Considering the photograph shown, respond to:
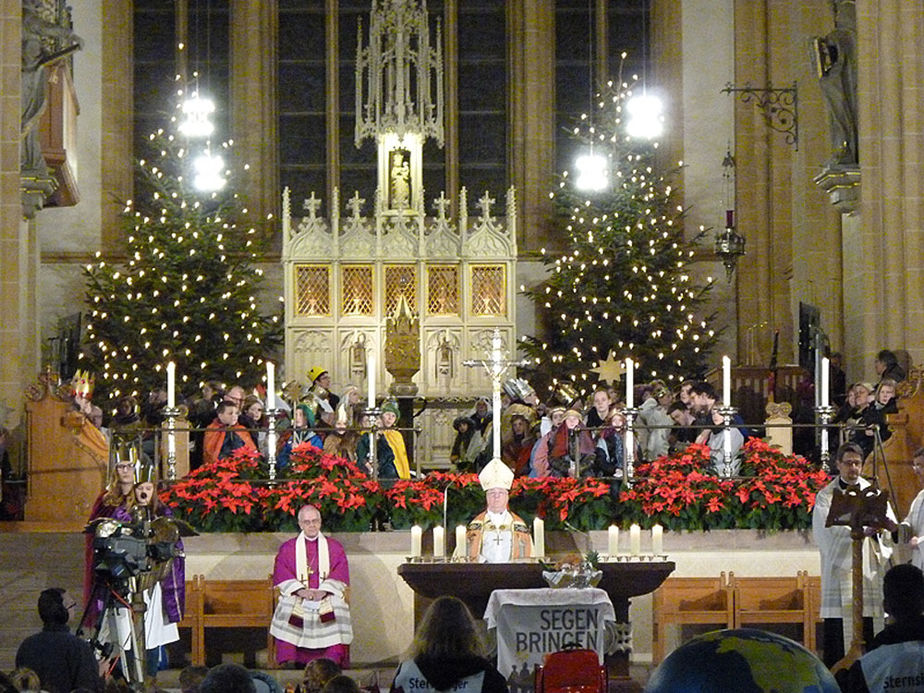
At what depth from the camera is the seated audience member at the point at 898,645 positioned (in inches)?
231

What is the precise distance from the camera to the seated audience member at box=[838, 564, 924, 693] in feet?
19.2

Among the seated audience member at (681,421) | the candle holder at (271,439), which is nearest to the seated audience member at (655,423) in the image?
the seated audience member at (681,421)

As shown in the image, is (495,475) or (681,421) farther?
(681,421)

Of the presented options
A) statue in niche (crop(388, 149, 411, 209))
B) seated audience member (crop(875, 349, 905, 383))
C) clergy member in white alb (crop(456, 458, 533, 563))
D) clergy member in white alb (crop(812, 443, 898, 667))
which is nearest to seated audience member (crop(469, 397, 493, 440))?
seated audience member (crop(875, 349, 905, 383))

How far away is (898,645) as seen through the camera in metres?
5.98

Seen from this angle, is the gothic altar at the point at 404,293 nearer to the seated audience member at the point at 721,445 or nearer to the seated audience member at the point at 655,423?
the seated audience member at the point at 655,423

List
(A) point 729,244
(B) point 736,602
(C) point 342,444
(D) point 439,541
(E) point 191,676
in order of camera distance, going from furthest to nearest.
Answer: (A) point 729,244, (C) point 342,444, (B) point 736,602, (D) point 439,541, (E) point 191,676

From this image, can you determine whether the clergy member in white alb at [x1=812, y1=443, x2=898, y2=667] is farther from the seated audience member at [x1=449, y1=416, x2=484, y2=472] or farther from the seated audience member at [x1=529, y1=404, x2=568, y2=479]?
the seated audience member at [x1=449, y1=416, x2=484, y2=472]

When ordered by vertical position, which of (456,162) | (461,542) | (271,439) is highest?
(456,162)

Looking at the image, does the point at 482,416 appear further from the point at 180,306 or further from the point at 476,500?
the point at 180,306

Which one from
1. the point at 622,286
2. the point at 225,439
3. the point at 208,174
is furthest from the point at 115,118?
the point at 225,439

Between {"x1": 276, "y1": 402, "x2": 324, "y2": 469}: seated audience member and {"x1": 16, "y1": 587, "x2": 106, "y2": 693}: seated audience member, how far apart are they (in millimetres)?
5154

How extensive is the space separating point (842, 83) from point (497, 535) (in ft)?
31.5

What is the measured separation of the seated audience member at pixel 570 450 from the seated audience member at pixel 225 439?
7.89ft
